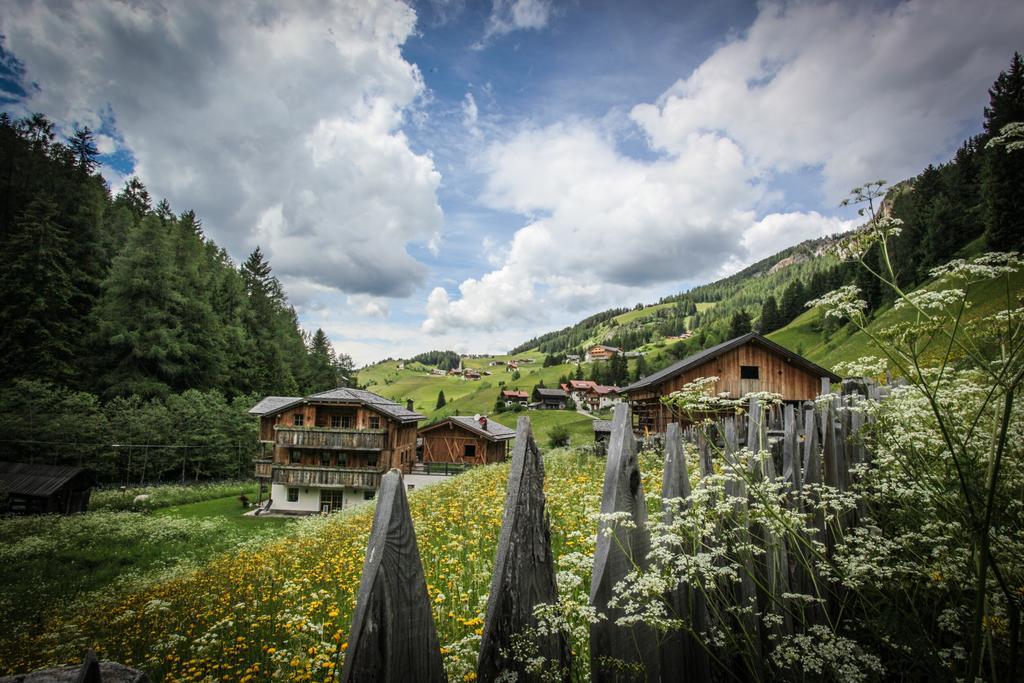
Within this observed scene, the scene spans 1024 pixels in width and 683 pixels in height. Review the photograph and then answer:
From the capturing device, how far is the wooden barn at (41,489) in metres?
21.8

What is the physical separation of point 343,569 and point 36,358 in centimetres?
4458

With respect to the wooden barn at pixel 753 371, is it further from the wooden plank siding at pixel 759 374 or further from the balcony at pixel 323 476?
the balcony at pixel 323 476

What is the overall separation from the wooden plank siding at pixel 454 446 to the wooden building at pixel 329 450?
8.24m

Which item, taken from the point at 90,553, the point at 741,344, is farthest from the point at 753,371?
the point at 90,553

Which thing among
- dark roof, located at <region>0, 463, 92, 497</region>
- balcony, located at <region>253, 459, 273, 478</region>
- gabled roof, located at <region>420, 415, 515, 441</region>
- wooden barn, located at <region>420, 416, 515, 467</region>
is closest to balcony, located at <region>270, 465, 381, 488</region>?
balcony, located at <region>253, 459, 273, 478</region>

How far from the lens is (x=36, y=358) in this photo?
3262 centimetres

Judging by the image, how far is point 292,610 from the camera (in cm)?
497

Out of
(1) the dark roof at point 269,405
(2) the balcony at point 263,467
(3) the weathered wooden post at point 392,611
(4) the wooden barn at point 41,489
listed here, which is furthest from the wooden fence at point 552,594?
(1) the dark roof at point 269,405

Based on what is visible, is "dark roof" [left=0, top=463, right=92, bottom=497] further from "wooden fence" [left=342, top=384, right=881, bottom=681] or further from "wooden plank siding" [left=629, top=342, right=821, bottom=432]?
"wooden plank siding" [left=629, top=342, right=821, bottom=432]

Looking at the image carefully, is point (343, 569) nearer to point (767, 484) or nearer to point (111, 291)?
point (767, 484)

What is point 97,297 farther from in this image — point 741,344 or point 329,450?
point 741,344

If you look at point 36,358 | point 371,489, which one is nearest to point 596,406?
point 371,489

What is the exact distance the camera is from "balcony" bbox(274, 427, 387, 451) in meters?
29.7

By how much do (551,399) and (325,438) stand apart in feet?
239
